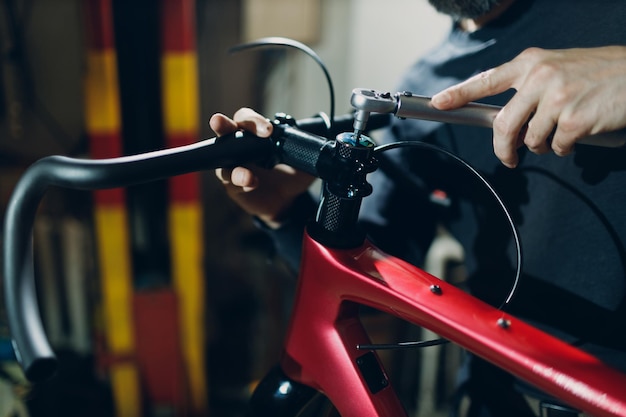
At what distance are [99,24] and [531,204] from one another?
41.1 inches

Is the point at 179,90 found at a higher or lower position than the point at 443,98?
lower

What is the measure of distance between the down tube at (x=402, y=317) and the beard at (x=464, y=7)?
0.39 metres

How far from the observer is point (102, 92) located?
1261 millimetres

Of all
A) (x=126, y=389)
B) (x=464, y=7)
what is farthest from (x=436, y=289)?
(x=126, y=389)

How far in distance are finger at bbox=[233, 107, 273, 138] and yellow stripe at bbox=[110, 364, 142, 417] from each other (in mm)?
1166

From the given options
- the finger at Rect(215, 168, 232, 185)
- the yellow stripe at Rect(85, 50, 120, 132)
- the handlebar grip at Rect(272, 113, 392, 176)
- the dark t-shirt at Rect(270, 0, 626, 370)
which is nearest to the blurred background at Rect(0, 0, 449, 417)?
the yellow stripe at Rect(85, 50, 120, 132)

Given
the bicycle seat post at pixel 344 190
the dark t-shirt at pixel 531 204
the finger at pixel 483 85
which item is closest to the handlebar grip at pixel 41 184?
the bicycle seat post at pixel 344 190

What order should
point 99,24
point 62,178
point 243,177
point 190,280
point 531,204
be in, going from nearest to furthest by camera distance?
1. point 62,178
2. point 243,177
3. point 531,204
4. point 99,24
5. point 190,280

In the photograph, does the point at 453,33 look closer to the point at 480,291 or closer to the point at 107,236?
the point at 480,291

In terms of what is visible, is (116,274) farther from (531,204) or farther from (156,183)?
(531,204)

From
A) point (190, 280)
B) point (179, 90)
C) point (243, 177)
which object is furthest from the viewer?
point (190, 280)

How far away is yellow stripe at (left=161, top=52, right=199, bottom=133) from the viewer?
4.30ft

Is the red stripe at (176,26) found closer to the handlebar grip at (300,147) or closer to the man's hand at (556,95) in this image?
the handlebar grip at (300,147)

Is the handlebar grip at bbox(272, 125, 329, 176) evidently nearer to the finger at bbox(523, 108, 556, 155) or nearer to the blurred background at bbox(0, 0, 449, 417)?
the finger at bbox(523, 108, 556, 155)
